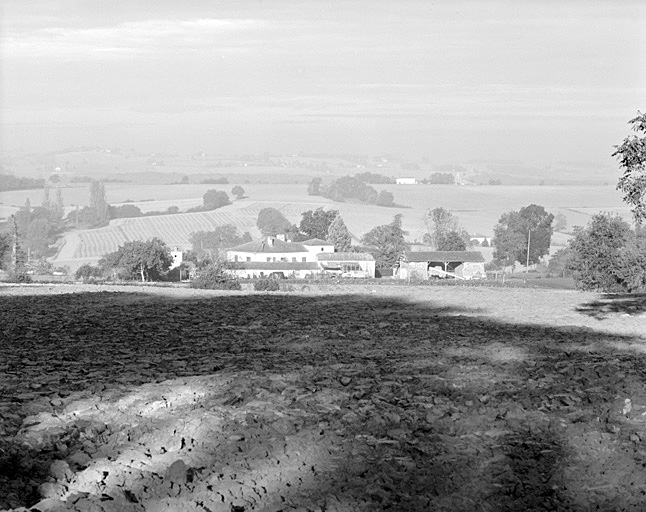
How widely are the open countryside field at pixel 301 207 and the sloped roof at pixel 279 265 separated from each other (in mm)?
14527

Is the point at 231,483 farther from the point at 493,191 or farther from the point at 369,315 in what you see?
the point at 493,191

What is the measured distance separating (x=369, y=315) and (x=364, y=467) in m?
8.36

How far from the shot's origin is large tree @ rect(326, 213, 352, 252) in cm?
6700

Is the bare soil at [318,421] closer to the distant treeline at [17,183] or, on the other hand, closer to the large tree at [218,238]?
the large tree at [218,238]

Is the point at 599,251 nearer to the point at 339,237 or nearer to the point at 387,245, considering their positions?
the point at 387,245

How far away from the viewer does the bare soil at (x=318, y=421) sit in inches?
184

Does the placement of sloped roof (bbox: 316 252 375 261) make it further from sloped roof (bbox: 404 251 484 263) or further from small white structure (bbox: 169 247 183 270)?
small white structure (bbox: 169 247 183 270)

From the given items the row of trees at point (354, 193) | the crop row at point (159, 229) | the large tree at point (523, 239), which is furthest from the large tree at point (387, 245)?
the row of trees at point (354, 193)

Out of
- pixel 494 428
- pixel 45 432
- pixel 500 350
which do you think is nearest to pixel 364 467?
pixel 494 428

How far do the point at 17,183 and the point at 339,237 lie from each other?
57079mm

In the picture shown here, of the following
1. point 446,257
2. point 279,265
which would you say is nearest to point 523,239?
point 446,257

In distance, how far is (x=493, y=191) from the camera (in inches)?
4793

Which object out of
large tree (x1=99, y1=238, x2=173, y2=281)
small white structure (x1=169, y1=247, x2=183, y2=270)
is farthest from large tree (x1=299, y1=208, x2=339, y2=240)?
large tree (x1=99, y1=238, x2=173, y2=281)

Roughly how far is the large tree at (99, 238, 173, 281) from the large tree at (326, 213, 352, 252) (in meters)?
21.4
